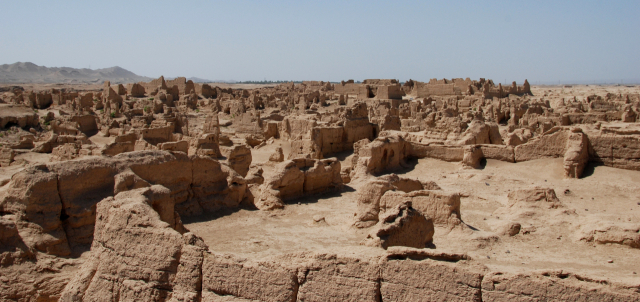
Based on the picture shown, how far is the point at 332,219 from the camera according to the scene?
1079 cm

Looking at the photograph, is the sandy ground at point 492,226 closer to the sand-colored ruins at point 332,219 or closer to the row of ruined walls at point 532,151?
the sand-colored ruins at point 332,219

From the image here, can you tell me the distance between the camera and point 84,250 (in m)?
8.27

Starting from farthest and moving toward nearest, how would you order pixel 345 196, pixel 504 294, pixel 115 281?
pixel 345 196, pixel 115 281, pixel 504 294

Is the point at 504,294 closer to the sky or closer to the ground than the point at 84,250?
closer to the sky

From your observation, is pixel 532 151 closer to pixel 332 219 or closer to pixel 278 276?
pixel 332 219

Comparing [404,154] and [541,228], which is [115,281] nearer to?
[541,228]

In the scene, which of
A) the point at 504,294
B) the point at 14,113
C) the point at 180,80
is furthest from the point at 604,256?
the point at 180,80

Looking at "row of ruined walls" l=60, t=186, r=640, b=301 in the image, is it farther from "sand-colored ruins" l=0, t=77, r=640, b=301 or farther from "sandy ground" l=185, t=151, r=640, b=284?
"sandy ground" l=185, t=151, r=640, b=284

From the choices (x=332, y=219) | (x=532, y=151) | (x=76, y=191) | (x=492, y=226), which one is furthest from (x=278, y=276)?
(x=532, y=151)

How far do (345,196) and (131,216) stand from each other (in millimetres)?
7366

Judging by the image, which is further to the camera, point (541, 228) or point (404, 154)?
point (404, 154)

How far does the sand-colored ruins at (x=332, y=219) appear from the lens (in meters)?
5.29

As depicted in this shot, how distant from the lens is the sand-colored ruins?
208 inches

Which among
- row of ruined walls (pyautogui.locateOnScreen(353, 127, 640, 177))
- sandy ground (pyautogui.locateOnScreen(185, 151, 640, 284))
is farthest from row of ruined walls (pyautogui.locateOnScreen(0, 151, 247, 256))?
row of ruined walls (pyautogui.locateOnScreen(353, 127, 640, 177))
